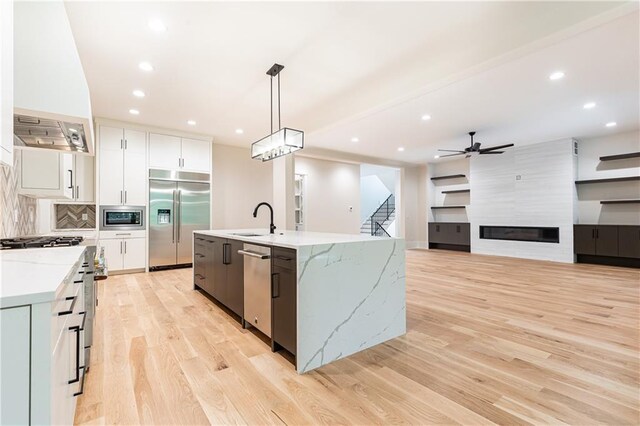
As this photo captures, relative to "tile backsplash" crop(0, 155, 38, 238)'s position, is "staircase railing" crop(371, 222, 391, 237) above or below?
below

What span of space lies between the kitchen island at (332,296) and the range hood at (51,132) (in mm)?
1427

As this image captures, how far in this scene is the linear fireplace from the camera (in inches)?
269

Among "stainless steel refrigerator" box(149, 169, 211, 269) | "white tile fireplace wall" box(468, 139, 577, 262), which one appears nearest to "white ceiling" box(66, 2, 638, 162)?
"stainless steel refrigerator" box(149, 169, 211, 269)

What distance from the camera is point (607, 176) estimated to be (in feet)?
20.8

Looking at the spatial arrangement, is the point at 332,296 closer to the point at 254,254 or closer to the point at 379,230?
the point at 254,254

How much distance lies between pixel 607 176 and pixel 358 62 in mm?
6477

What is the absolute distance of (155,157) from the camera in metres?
5.59

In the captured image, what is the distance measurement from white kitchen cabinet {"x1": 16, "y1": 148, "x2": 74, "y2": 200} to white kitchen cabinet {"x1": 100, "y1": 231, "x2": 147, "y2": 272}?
7.89ft

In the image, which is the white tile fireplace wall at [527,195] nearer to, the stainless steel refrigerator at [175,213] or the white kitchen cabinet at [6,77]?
the stainless steel refrigerator at [175,213]

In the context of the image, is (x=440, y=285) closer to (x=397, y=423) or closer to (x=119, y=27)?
(x=397, y=423)

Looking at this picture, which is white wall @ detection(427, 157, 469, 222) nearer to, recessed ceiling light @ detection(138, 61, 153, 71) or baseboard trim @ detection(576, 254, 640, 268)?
baseboard trim @ detection(576, 254, 640, 268)

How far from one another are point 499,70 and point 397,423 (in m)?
3.75

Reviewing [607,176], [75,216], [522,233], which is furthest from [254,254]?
[607,176]

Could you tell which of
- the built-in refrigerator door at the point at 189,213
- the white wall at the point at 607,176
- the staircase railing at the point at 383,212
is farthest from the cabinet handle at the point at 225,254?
the staircase railing at the point at 383,212
